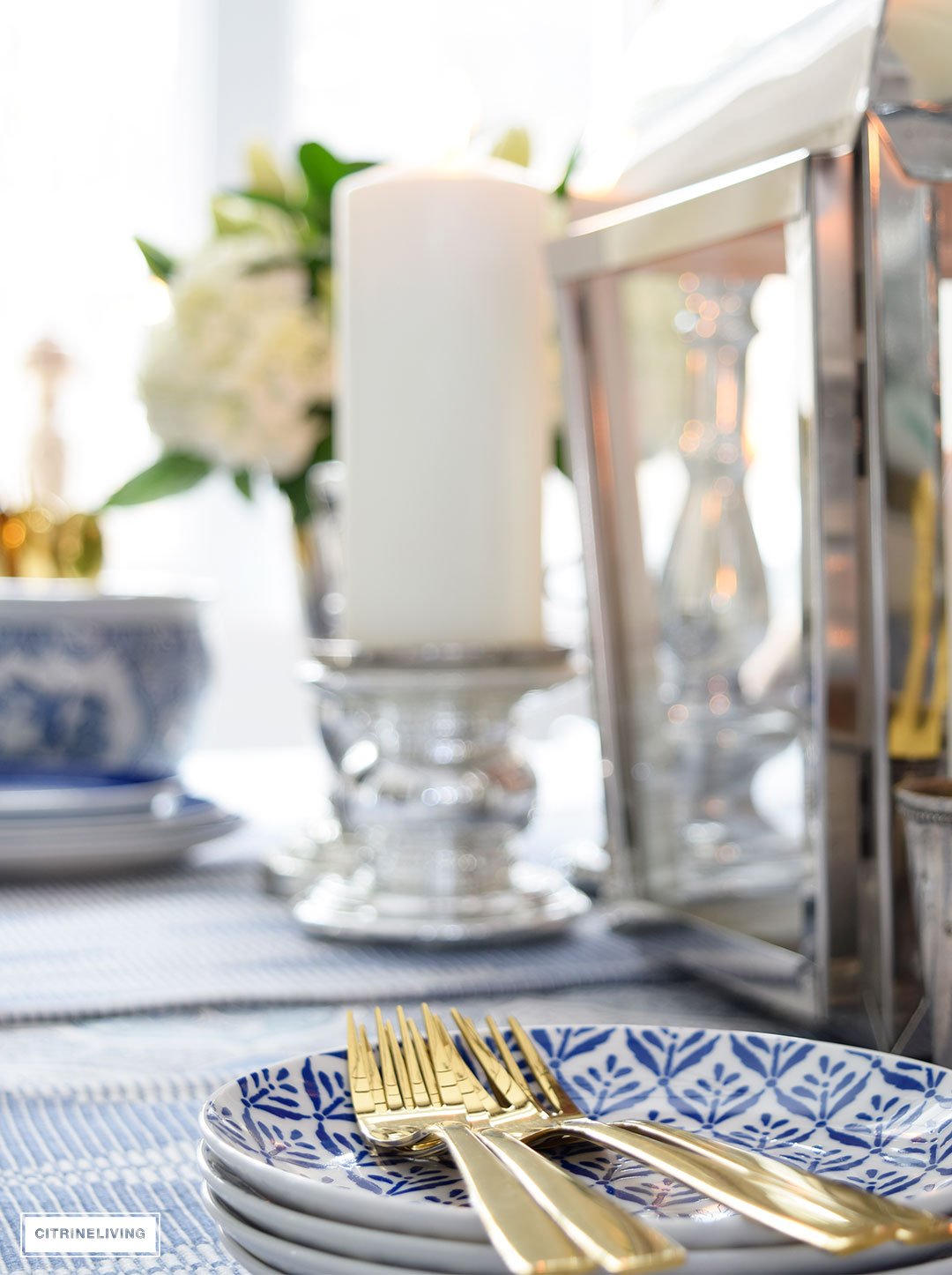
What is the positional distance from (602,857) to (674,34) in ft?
1.14

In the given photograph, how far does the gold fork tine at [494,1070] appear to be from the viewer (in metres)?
0.28

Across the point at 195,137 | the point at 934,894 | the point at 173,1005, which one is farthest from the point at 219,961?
the point at 195,137

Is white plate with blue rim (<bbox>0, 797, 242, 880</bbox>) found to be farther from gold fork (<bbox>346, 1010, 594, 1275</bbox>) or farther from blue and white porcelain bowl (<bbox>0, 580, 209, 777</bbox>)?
gold fork (<bbox>346, 1010, 594, 1275</bbox>)

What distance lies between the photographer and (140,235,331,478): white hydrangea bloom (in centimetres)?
67

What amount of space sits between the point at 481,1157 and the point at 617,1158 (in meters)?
0.05

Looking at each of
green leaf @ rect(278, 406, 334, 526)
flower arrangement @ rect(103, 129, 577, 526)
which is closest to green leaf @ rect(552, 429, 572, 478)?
flower arrangement @ rect(103, 129, 577, 526)

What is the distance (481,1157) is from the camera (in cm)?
22

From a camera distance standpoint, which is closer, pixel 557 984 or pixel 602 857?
pixel 557 984

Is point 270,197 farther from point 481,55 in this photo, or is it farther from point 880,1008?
point 481,55

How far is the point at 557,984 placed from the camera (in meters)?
0.46

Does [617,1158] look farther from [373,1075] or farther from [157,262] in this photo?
[157,262]

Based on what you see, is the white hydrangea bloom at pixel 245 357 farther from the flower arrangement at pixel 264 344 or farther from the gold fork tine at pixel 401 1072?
the gold fork tine at pixel 401 1072

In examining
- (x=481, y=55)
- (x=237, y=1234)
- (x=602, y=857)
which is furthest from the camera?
(x=481, y=55)

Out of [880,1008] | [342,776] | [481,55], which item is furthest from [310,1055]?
[481,55]
